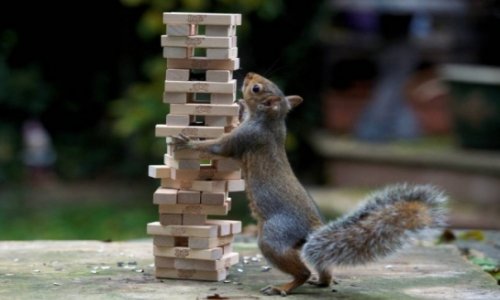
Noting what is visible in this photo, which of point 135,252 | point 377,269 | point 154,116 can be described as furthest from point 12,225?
point 377,269

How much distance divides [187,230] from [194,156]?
1.07ft

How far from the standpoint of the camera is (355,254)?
5340 mm

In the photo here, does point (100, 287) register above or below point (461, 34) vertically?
below

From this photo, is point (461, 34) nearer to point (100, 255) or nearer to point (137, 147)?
point (137, 147)

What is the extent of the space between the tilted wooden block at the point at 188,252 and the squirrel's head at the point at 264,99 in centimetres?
63

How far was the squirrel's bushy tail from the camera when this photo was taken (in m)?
5.31

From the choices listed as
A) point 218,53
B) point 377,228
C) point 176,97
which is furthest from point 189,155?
point 377,228

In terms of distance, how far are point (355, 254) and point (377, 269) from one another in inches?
35.3

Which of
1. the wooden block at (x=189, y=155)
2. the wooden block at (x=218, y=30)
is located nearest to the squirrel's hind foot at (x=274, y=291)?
the wooden block at (x=189, y=155)

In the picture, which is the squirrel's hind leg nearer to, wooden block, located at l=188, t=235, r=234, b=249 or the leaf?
wooden block, located at l=188, t=235, r=234, b=249

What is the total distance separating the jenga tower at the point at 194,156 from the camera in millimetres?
5734

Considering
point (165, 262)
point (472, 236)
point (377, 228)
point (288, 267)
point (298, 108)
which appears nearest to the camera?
point (377, 228)

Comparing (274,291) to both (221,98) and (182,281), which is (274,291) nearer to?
(182,281)

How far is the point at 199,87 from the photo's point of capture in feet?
18.9
